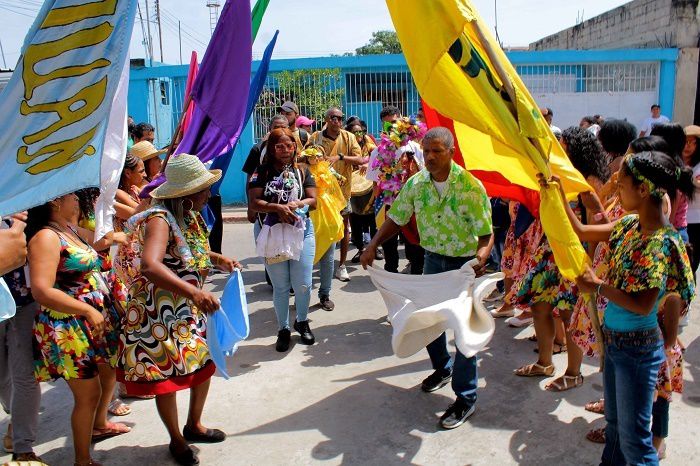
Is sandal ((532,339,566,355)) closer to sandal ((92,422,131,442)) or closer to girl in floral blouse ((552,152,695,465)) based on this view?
girl in floral blouse ((552,152,695,465))

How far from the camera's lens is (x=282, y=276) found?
5.39 metres

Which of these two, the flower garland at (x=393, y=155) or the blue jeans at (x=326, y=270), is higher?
the flower garland at (x=393, y=155)

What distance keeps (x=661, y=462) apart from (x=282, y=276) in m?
3.19

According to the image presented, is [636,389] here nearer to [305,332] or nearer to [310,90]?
[305,332]

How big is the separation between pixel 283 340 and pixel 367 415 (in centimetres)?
141

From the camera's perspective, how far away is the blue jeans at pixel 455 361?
3848 mm

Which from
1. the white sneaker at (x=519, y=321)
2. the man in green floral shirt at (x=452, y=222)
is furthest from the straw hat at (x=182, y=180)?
the white sneaker at (x=519, y=321)

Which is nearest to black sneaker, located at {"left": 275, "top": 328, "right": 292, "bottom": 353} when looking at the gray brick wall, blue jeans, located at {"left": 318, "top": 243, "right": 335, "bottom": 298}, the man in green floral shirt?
blue jeans, located at {"left": 318, "top": 243, "right": 335, "bottom": 298}

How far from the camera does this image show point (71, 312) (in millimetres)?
3160

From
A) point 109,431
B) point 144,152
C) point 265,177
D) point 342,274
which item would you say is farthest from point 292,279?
point 342,274

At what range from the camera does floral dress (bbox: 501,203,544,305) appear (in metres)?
4.68

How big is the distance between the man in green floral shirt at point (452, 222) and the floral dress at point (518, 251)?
0.79 meters

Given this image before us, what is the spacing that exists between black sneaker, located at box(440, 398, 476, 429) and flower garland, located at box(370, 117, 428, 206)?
2.88 metres

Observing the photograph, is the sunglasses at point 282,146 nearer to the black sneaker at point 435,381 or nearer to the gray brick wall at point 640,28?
the black sneaker at point 435,381
